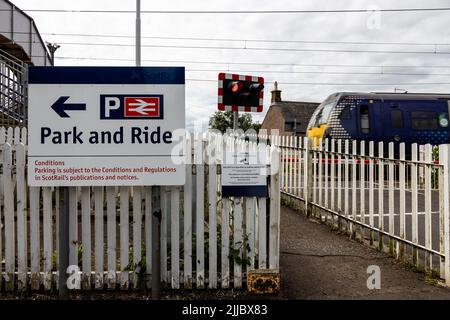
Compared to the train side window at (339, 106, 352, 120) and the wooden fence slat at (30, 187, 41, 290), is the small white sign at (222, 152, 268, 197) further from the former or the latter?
the train side window at (339, 106, 352, 120)

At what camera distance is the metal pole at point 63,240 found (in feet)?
11.5

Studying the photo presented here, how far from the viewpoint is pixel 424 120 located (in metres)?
15.8

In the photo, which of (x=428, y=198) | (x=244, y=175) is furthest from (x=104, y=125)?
(x=428, y=198)

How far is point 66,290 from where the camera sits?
140 inches

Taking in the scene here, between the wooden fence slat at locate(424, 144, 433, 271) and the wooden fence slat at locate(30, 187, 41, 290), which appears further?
the wooden fence slat at locate(424, 144, 433, 271)

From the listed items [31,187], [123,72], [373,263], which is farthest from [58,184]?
[373,263]

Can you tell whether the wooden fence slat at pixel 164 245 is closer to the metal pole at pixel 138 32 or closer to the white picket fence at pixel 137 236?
the white picket fence at pixel 137 236

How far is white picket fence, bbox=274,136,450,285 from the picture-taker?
4.31 m

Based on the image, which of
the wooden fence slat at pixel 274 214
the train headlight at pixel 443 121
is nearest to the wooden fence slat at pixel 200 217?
the wooden fence slat at pixel 274 214

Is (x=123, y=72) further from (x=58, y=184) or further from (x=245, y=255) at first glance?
(x=245, y=255)

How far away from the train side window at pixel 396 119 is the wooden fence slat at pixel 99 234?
14200 mm

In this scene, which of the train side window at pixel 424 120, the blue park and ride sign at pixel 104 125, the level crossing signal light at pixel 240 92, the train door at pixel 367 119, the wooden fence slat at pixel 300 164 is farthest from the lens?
the train side window at pixel 424 120

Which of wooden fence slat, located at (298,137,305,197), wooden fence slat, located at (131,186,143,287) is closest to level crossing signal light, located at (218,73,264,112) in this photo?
wooden fence slat, located at (298,137,305,197)

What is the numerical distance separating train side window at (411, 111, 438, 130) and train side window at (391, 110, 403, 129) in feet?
1.87
